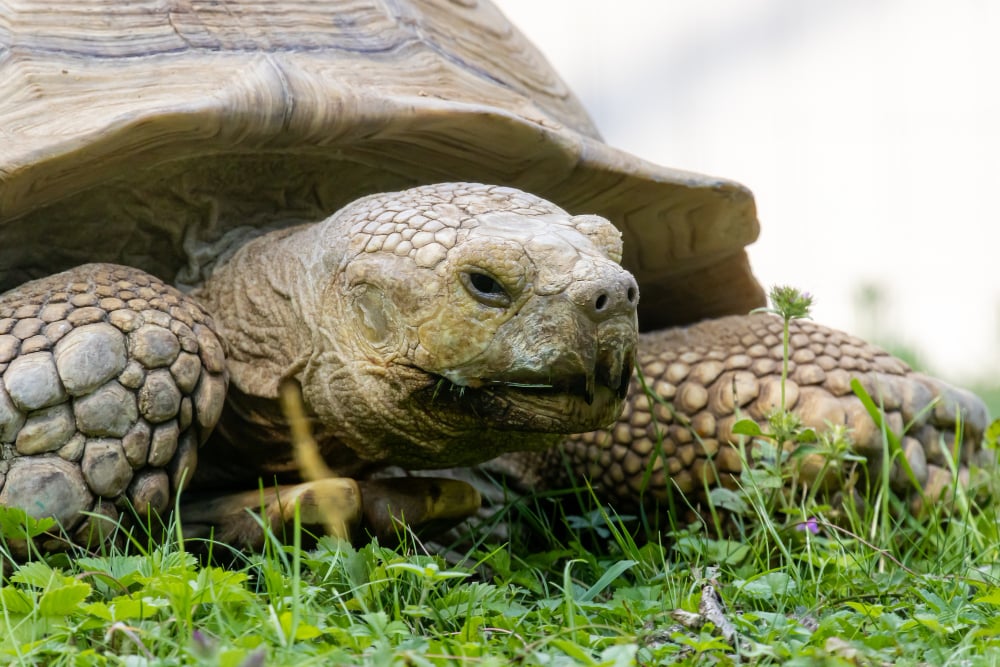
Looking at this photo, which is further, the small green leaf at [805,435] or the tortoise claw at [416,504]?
the small green leaf at [805,435]

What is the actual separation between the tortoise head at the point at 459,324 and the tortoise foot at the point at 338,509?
8 centimetres

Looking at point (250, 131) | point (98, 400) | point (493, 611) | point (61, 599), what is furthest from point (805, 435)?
point (61, 599)

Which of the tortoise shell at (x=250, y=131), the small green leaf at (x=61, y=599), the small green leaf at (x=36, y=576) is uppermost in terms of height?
the tortoise shell at (x=250, y=131)

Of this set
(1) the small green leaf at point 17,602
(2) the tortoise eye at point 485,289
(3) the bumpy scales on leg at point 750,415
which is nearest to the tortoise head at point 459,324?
(2) the tortoise eye at point 485,289

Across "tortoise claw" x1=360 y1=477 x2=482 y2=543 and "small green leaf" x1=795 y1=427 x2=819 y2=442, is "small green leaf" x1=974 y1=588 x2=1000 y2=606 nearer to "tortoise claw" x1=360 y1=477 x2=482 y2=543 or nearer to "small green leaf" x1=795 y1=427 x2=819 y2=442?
"small green leaf" x1=795 y1=427 x2=819 y2=442

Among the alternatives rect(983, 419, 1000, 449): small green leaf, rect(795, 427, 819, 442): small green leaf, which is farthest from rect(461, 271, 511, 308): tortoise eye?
rect(983, 419, 1000, 449): small green leaf

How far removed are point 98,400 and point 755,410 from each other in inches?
68.7

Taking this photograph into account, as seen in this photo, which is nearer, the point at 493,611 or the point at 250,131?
the point at 493,611

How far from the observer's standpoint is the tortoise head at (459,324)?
2.10 metres

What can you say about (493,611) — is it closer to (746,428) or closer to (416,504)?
(416,504)

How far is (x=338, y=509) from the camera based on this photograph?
7.74 feet

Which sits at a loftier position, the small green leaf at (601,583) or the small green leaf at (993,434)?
the small green leaf at (601,583)

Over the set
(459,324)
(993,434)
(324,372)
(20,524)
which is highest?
(459,324)

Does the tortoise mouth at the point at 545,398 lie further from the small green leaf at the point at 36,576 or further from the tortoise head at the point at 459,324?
the small green leaf at the point at 36,576
